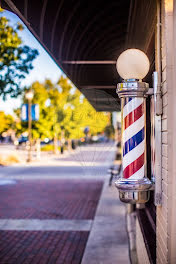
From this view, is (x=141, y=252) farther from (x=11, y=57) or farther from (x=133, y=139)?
(x=11, y=57)

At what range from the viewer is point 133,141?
2447 millimetres

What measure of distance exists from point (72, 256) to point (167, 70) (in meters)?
4.19

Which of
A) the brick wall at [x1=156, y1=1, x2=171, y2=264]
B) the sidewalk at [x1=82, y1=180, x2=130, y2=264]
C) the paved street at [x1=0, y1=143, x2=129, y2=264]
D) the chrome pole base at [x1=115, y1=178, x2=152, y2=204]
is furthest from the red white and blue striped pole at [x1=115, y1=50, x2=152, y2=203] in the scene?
the sidewalk at [x1=82, y1=180, x2=130, y2=264]

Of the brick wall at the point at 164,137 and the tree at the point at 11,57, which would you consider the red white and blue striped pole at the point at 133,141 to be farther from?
the tree at the point at 11,57

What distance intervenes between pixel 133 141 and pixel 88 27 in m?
3.13

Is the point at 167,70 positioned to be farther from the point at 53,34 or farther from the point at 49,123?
the point at 49,123

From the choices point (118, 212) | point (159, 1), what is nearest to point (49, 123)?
point (118, 212)

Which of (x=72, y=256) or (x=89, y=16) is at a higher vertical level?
(x=89, y=16)

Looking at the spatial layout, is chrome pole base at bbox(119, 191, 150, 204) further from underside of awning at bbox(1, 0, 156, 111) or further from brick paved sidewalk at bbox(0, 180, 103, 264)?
brick paved sidewalk at bbox(0, 180, 103, 264)

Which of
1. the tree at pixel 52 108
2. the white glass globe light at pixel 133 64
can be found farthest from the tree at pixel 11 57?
the tree at pixel 52 108

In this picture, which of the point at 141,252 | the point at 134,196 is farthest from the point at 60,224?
the point at 134,196

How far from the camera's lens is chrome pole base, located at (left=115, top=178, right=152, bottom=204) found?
2.42m

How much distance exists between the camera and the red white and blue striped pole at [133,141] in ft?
8.01

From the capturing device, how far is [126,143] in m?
2.47
